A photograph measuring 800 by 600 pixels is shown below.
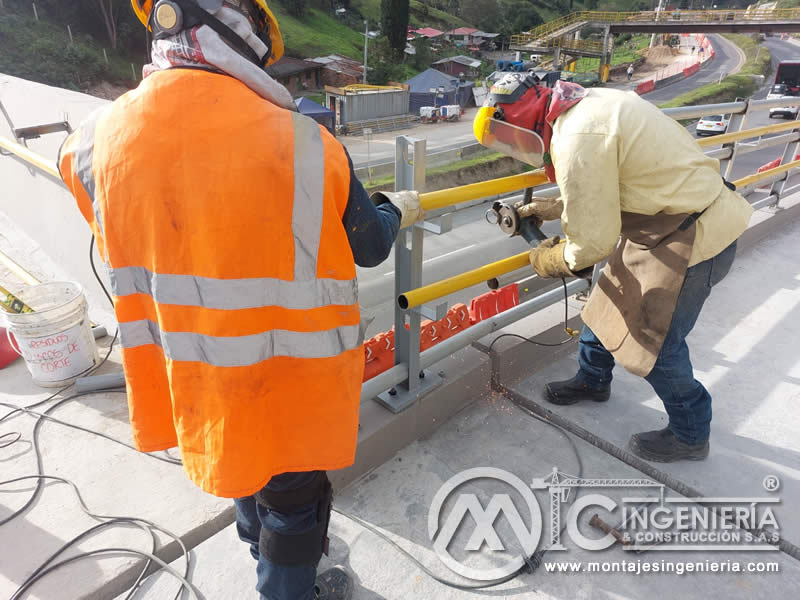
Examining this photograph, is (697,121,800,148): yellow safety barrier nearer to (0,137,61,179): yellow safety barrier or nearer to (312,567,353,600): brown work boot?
(312,567,353,600): brown work boot

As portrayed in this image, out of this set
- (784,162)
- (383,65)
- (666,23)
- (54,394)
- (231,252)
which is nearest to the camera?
(231,252)

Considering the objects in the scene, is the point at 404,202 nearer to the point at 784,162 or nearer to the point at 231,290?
the point at 231,290

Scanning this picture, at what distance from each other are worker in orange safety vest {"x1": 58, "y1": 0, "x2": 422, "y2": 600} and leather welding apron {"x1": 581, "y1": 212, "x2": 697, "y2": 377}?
1.20 meters

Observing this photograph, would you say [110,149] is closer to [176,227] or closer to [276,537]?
[176,227]

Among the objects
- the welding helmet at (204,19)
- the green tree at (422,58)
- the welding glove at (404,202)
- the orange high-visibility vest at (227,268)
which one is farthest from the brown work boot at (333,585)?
the green tree at (422,58)

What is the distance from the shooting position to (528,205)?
2.19m

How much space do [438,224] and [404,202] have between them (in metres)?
0.35

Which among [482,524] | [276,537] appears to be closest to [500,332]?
[482,524]

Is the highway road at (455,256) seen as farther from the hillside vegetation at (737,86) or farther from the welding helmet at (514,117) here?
the hillside vegetation at (737,86)

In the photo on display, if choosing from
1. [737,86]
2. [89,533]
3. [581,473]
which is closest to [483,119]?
[581,473]

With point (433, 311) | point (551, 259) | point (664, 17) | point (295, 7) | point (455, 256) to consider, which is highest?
point (295, 7)

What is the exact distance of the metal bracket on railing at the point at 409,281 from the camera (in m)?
1.89

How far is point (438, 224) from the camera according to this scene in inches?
78.7

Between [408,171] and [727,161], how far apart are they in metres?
3.11
